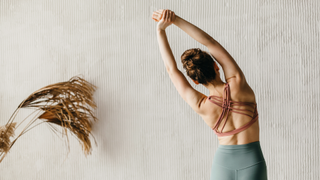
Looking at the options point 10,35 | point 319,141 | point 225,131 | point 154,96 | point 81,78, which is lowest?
point 319,141

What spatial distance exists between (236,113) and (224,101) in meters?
0.09

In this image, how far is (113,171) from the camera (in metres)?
2.04

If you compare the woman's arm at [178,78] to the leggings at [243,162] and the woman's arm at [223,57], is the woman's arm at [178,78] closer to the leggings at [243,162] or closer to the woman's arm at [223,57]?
the woman's arm at [223,57]

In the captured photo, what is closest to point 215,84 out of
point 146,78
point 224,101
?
point 224,101

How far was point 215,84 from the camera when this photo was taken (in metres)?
1.24

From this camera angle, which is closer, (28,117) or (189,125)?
(189,125)

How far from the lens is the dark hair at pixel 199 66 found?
1.17 meters

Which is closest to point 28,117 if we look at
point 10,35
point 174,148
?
point 10,35

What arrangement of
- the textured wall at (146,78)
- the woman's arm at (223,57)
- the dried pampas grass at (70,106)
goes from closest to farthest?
the woman's arm at (223,57)
the textured wall at (146,78)
the dried pampas grass at (70,106)

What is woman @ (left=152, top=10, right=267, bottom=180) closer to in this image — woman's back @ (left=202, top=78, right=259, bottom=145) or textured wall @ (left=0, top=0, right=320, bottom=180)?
woman's back @ (left=202, top=78, right=259, bottom=145)

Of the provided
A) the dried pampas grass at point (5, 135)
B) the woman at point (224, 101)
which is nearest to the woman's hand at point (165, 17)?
the woman at point (224, 101)

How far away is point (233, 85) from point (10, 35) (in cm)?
217

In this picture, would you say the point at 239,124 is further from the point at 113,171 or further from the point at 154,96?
the point at 113,171

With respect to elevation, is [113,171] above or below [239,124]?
below
